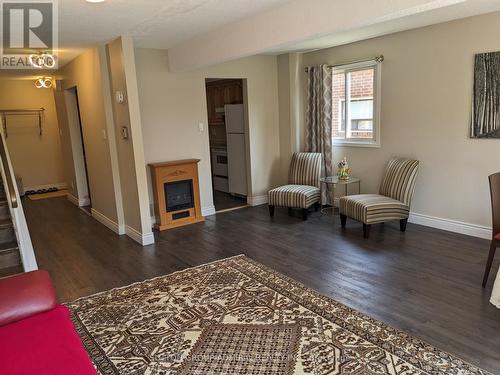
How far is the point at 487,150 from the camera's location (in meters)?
4.05

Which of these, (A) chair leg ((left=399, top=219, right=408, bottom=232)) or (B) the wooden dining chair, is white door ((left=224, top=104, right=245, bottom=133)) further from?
(B) the wooden dining chair

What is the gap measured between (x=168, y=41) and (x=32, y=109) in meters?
4.87

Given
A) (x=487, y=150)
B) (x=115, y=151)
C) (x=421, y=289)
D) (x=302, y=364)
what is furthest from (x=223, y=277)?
(x=487, y=150)

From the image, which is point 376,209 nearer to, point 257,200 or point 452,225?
point 452,225

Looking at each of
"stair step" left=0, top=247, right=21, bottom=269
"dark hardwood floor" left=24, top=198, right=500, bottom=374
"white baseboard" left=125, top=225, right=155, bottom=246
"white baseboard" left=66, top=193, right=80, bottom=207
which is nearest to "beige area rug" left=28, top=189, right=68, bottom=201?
"white baseboard" left=66, top=193, right=80, bottom=207

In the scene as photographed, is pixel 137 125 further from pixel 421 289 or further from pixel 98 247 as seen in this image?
pixel 421 289

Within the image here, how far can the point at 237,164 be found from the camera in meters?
6.52

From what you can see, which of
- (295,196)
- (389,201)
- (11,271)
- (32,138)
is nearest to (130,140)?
(11,271)

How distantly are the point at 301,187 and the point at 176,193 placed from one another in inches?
69.5

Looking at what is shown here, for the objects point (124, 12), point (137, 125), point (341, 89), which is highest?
→ point (124, 12)

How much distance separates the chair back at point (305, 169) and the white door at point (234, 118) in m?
1.04

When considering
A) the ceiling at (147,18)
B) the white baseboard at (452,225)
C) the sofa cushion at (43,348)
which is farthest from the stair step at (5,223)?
the white baseboard at (452,225)

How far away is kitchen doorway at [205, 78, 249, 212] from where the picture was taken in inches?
246

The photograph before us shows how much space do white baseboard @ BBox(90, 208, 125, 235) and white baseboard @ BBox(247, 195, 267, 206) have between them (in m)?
2.10
